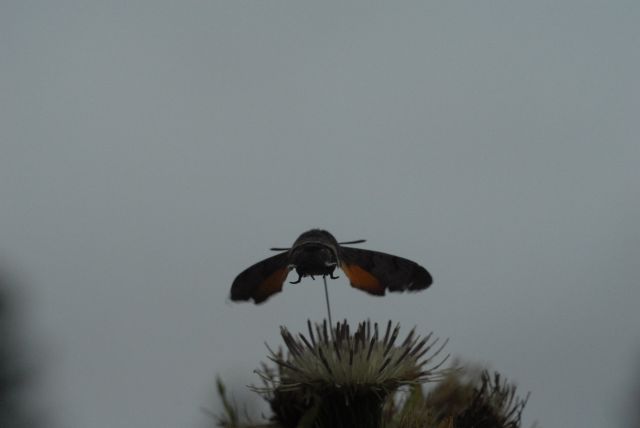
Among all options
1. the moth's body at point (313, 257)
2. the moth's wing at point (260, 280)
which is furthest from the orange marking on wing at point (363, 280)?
the moth's wing at point (260, 280)

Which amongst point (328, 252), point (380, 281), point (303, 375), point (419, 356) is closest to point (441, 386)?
point (419, 356)

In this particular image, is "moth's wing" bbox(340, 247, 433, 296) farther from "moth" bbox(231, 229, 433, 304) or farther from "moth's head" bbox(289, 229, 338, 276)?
"moth's head" bbox(289, 229, 338, 276)

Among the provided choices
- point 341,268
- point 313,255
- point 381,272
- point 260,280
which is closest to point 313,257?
point 313,255

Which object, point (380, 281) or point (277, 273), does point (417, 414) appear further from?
point (277, 273)

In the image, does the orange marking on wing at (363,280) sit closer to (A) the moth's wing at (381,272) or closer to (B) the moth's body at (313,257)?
(A) the moth's wing at (381,272)

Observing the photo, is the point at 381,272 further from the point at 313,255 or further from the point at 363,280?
the point at 313,255

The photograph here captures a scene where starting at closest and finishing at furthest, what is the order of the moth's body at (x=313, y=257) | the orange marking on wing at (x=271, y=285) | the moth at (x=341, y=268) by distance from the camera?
the moth's body at (x=313, y=257), the moth at (x=341, y=268), the orange marking on wing at (x=271, y=285)
